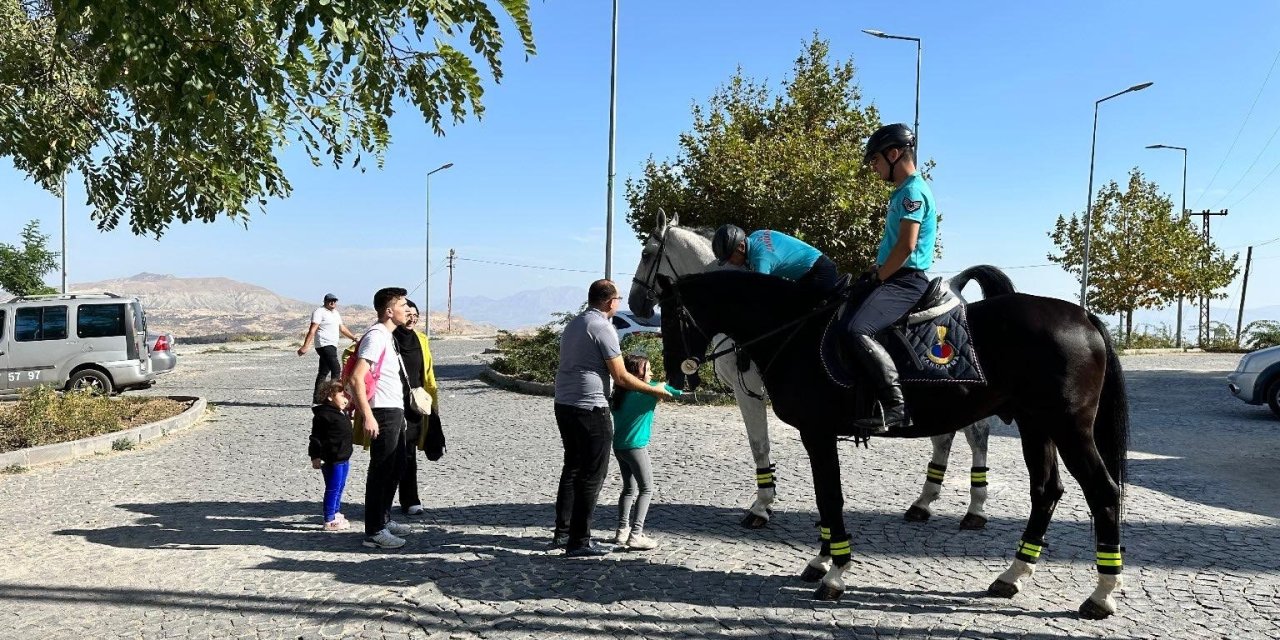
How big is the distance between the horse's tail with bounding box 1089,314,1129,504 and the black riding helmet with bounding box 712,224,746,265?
234 cm

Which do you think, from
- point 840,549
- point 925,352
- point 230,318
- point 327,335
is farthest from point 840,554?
point 230,318

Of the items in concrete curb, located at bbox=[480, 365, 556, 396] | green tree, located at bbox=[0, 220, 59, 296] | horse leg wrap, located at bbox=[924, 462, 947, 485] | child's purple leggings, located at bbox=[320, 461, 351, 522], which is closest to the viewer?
child's purple leggings, located at bbox=[320, 461, 351, 522]

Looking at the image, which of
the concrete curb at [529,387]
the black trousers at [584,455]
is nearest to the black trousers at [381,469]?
the black trousers at [584,455]

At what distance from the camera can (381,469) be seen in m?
5.80

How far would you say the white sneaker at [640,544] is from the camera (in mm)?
5621

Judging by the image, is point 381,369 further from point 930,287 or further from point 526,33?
point 930,287

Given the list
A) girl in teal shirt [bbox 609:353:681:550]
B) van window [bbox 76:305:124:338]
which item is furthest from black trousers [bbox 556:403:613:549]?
van window [bbox 76:305:124:338]

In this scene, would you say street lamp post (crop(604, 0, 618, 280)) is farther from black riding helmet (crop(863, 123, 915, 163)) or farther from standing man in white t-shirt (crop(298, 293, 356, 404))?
black riding helmet (crop(863, 123, 915, 163))

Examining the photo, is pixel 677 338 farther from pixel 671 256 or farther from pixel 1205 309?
pixel 1205 309

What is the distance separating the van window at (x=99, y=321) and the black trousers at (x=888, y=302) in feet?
49.0

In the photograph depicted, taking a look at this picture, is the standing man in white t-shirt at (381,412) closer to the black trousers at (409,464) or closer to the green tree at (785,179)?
the black trousers at (409,464)

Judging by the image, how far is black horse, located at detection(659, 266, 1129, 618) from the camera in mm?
4562

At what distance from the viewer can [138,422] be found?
36.4 feet

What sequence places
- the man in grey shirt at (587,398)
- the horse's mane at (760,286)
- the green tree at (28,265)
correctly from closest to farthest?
the horse's mane at (760,286)
the man in grey shirt at (587,398)
the green tree at (28,265)
